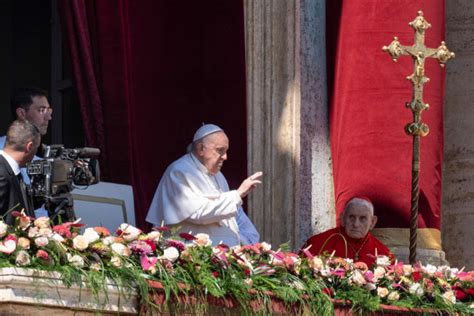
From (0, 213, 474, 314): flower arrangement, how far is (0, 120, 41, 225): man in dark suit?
1.22ft

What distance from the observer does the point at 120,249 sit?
782 centimetres

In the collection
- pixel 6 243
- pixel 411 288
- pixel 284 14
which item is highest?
pixel 284 14

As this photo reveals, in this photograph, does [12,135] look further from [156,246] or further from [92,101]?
[92,101]

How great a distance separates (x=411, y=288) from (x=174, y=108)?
10.4ft

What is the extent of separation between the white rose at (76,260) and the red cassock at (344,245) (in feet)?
11.0

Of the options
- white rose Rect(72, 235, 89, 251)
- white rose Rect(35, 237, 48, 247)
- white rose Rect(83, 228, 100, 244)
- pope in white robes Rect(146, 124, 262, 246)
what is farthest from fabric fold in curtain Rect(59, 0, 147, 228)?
white rose Rect(35, 237, 48, 247)

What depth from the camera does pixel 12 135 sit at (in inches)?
340

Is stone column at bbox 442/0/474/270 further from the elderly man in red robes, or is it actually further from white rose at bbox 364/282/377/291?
white rose at bbox 364/282/377/291

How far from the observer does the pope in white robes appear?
10.2 metres

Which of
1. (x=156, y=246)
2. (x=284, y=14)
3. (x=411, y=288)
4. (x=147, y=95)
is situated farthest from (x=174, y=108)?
(x=156, y=246)

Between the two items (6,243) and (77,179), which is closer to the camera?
(6,243)

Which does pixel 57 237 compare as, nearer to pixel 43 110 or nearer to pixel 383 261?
pixel 383 261

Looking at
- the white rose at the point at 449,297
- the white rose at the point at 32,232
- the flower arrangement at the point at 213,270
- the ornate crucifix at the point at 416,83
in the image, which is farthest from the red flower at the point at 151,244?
the ornate crucifix at the point at 416,83

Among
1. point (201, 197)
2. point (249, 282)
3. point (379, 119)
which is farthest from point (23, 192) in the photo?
point (379, 119)
